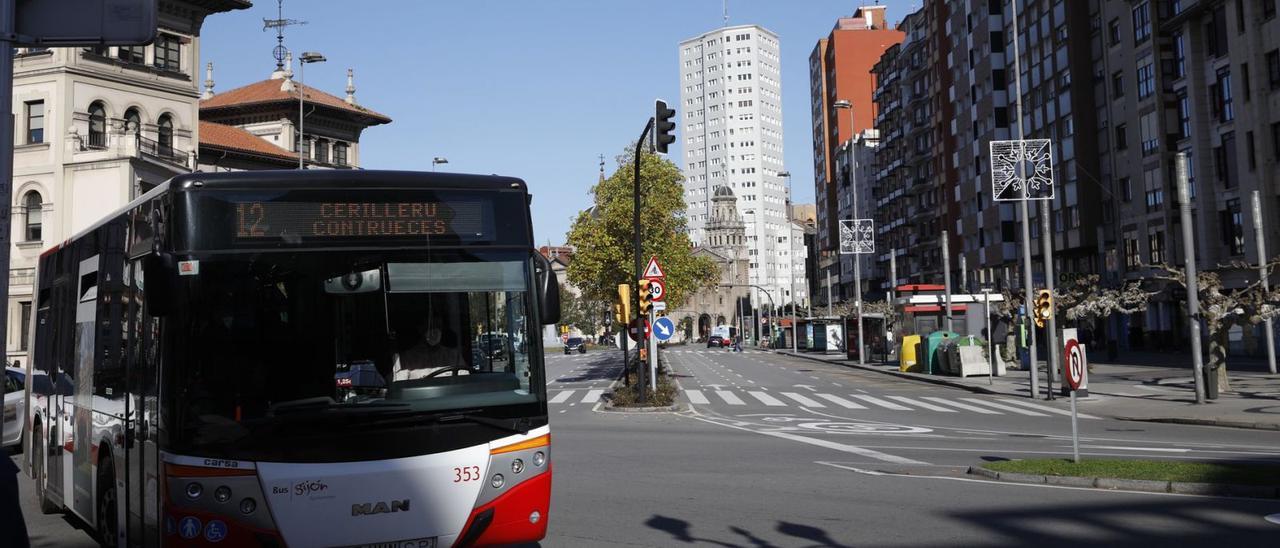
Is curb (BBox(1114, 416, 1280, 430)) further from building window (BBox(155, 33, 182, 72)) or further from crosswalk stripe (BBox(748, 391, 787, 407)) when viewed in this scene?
building window (BBox(155, 33, 182, 72))

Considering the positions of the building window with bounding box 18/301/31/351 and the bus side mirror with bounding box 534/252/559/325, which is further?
the building window with bounding box 18/301/31/351

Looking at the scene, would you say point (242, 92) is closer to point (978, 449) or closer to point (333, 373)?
point (978, 449)

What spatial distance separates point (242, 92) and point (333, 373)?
68.9 m

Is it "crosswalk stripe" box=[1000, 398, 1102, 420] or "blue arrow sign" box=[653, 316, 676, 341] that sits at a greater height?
"blue arrow sign" box=[653, 316, 676, 341]

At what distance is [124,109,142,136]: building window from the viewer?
49.2 metres

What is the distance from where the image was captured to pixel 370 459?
23.0 ft

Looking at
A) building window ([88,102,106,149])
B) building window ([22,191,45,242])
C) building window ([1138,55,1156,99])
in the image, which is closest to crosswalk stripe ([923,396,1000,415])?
building window ([1138,55,1156,99])

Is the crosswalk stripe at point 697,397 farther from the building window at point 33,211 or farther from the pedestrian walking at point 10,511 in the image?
the building window at point 33,211

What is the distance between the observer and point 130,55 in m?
50.1

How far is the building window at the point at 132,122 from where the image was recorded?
1938 inches

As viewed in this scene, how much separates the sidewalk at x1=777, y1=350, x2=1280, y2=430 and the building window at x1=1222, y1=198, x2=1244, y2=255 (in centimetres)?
445

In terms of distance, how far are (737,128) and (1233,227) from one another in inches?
5716

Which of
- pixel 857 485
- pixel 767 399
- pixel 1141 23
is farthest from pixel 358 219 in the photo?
pixel 1141 23

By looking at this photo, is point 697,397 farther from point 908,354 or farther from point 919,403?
point 908,354
